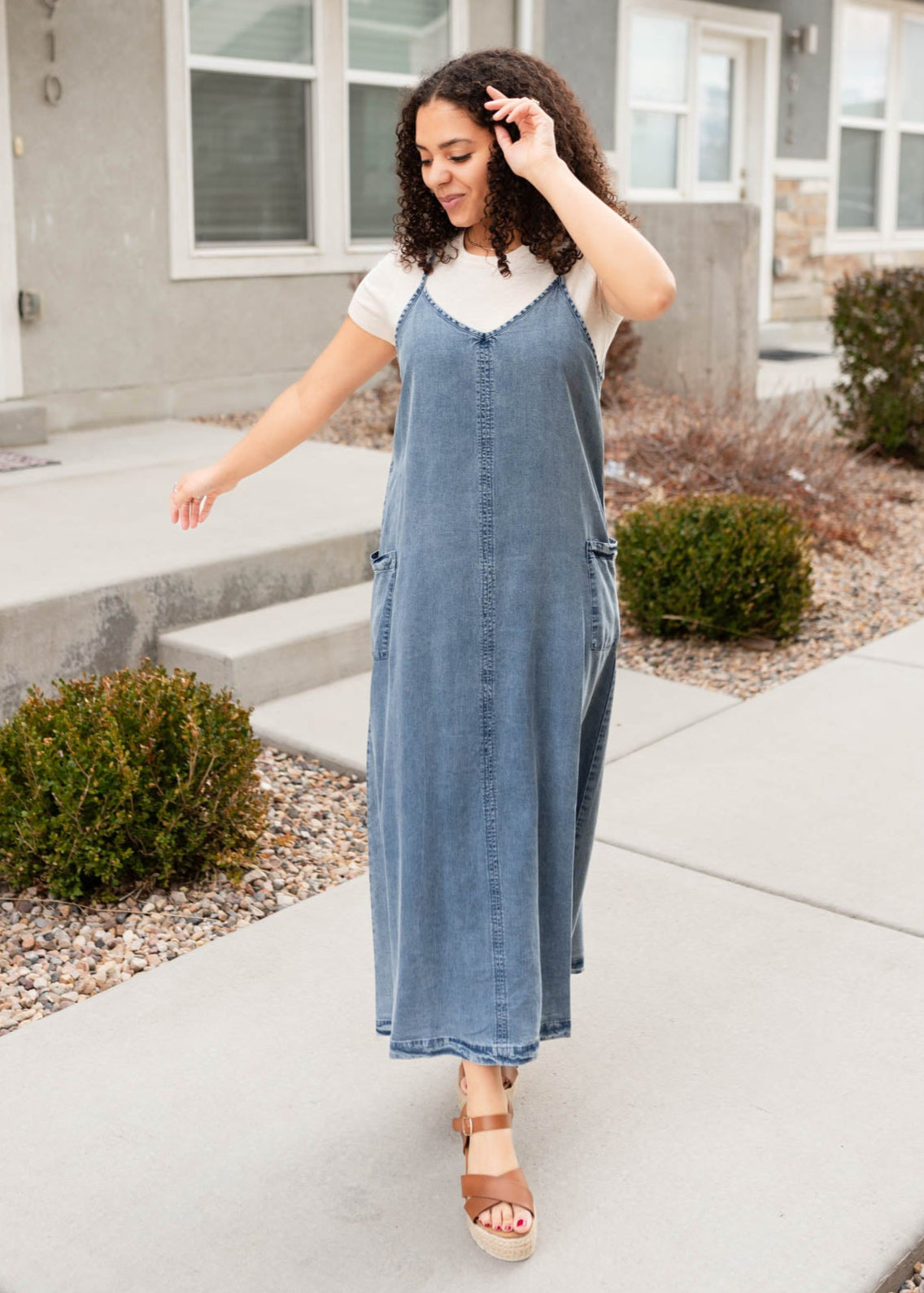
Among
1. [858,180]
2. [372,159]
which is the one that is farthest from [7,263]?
[858,180]

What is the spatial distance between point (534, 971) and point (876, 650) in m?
3.26

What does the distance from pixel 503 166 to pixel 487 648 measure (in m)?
0.66

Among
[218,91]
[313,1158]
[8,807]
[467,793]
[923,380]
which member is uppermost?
[218,91]

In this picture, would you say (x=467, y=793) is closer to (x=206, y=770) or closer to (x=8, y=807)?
(x=206, y=770)

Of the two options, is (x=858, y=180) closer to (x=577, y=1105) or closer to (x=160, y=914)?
(x=160, y=914)

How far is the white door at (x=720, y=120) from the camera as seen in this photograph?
1128 centimetres

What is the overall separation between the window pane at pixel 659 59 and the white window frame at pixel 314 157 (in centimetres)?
235

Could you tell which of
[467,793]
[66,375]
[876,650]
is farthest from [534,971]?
[66,375]

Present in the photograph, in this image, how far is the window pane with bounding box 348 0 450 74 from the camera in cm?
817

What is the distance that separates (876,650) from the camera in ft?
16.4

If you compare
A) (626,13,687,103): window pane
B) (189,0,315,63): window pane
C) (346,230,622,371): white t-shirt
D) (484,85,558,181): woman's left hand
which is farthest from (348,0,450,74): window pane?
(484,85,558,181): woman's left hand

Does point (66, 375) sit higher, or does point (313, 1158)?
point (66, 375)

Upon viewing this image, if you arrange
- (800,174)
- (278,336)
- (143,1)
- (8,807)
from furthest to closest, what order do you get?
1. (800,174)
2. (278,336)
3. (143,1)
4. (8,807)

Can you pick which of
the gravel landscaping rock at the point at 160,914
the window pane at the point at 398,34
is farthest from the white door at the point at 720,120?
the gravel landscaping rock at the point at 160,914
